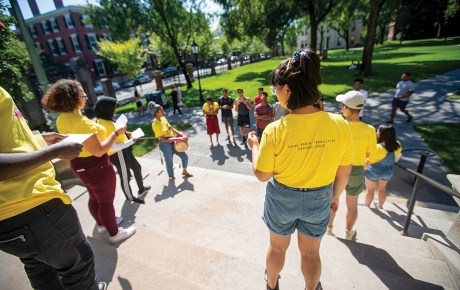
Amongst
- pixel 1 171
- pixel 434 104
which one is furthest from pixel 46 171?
pixel 434 104

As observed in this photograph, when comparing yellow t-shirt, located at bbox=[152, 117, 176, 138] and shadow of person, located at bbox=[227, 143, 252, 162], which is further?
shadow of person, located at bbox=[227, 143, 252, 162]

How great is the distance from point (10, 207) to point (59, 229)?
346mm

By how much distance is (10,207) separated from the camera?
4.53ft

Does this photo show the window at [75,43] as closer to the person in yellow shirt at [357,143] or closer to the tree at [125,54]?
the tree at [125,54]

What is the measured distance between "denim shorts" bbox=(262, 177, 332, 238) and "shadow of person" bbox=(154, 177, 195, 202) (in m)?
3.03

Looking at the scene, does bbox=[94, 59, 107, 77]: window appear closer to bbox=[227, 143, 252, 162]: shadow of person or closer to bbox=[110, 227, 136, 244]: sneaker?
bbox=[227, 143, 252, 162]: shadow of person

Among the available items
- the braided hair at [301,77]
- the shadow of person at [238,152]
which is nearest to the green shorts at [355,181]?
the braided hair at [301,77]

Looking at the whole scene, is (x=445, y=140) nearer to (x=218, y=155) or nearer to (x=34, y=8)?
(x=218, y=155)

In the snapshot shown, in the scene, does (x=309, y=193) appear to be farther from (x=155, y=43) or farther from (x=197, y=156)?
(x=155, y=43)

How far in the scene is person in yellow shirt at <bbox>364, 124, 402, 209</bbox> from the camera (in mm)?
3555

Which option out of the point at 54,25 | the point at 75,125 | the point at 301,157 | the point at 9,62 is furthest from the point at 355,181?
the point at 54,25

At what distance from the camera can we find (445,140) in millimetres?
6328

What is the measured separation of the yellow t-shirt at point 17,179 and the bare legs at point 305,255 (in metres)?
1.75

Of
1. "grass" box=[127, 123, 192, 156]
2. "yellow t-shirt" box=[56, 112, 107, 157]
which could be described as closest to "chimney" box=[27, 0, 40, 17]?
"grass" box=[127, 123, 192, 156]
